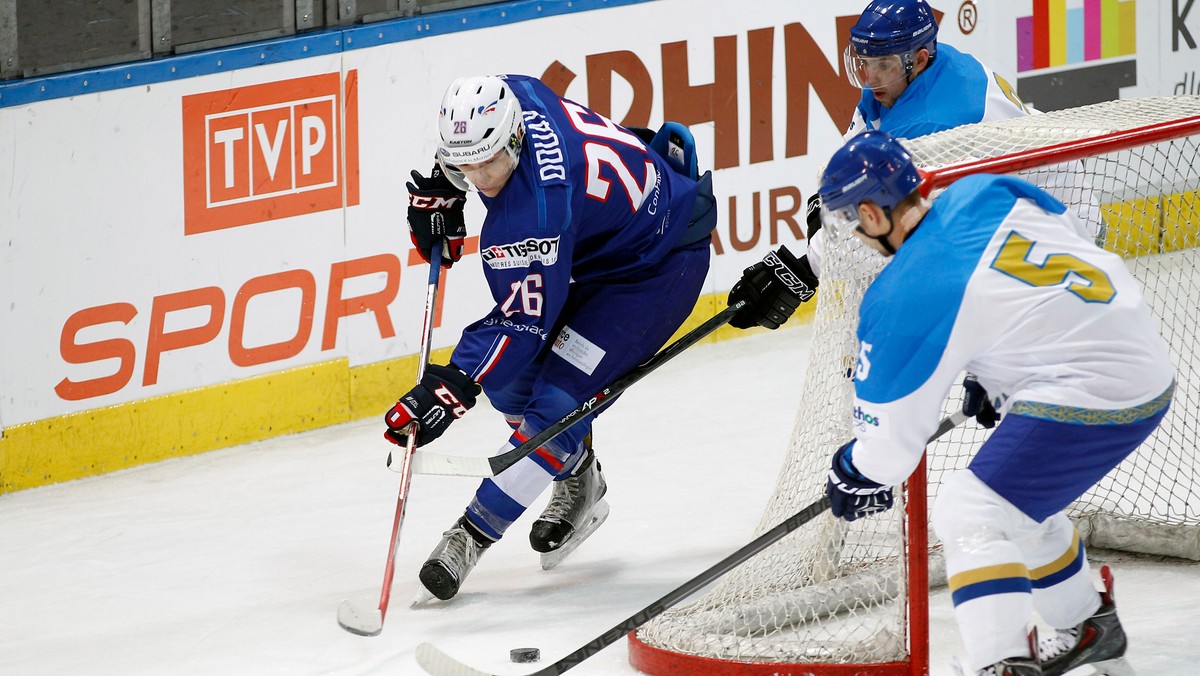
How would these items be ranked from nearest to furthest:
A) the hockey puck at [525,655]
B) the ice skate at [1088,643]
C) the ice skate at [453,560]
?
the ice skate at [1088,643], the hockey puck at [525,655], the ice skate at [453,560]

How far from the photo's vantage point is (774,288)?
13.4ft

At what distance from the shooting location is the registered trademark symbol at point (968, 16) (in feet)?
21.1

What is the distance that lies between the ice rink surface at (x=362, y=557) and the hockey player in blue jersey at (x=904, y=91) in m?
0.71

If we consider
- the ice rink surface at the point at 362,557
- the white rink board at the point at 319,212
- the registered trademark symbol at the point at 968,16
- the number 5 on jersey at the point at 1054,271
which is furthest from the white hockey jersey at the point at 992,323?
the registered trademark symbol at the point at 968,16

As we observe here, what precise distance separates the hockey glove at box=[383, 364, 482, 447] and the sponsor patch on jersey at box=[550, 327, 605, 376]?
1.17 ft

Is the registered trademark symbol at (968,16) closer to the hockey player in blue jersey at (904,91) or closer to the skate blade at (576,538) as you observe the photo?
the hockey player in blue jersey at (904,91)

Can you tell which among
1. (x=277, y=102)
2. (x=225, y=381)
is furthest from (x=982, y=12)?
(x=225, y=381)

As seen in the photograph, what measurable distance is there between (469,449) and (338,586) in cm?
112

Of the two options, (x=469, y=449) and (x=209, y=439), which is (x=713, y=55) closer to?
(x=469, y=449)

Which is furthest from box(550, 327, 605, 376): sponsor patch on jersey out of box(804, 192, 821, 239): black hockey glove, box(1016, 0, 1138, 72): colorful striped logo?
box(1016, 0, 1138, 72): colorful striped logo

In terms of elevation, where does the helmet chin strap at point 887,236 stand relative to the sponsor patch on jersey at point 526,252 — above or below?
above

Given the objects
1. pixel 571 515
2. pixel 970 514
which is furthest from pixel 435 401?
pixel 970 514

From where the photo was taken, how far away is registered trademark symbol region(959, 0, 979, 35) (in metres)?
6.43

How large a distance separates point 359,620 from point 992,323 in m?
1.60
